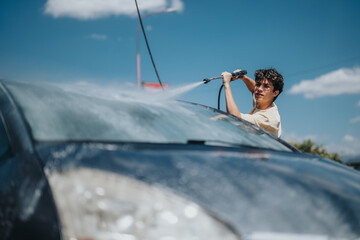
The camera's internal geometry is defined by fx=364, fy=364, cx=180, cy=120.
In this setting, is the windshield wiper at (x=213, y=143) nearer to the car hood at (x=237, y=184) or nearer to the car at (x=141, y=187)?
the car at (x=141, y=187)

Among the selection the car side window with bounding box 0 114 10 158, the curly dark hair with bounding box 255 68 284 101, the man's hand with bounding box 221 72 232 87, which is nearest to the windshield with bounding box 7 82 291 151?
the car side window with bounding box 0 114 10 158

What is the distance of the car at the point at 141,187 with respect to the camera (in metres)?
1.05

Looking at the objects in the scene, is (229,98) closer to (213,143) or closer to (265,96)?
(265,96)

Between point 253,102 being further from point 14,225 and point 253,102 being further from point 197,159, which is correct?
point 14,225

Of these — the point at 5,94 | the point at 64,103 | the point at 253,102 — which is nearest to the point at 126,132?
the point at 64,103

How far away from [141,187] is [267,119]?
267 cm

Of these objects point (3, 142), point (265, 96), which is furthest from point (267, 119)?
point (3, 142)

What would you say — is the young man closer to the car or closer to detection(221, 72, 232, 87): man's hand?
detection(221, 72, 232, 87): man's hand

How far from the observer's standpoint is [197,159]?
1.33 m

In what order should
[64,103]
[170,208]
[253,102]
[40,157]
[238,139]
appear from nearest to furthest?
[170,208] < [40,157] < [64,103] < [238,139] < [253,102]

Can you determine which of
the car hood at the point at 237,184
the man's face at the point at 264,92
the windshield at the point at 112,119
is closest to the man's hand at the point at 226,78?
the man's face at the point at 264,92

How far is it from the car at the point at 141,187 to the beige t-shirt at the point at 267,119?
6.38ft

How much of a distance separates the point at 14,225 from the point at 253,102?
3173 mm

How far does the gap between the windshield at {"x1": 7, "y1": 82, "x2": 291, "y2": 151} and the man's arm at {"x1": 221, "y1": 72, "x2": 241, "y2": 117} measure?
3.86 feet
